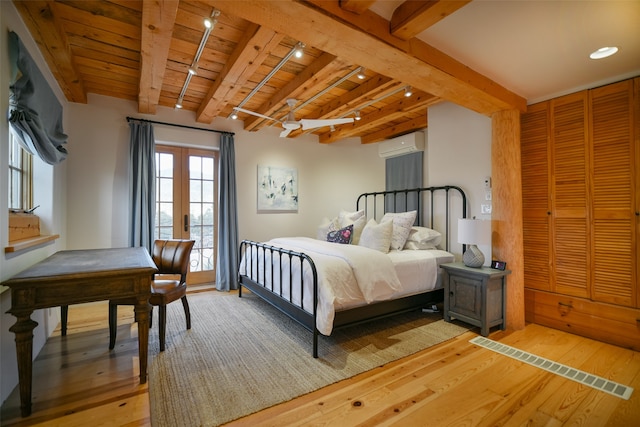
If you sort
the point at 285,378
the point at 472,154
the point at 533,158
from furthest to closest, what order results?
the point at 472,154, the point at 533,158, the point at 285,378

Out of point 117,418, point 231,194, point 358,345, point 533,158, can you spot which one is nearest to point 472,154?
point 533,158

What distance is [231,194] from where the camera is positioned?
4.52 metres

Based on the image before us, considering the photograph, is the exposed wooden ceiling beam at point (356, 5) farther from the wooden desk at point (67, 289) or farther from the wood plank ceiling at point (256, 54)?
the wooden desk at point (67, 289)

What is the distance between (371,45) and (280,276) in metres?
2.21

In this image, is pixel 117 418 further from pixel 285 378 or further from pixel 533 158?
pixel 533 158

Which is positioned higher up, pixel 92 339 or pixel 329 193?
pixel 329 193

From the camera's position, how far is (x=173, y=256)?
2.99 m

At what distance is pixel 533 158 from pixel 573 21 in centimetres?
151

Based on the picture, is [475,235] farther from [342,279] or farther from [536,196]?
[342,279]

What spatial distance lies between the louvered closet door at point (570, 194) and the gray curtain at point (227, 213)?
4.07 m

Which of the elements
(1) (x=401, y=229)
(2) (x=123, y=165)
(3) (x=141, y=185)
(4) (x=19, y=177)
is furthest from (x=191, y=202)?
(1) (x=401, y=229)

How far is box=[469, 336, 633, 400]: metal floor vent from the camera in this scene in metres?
1.97

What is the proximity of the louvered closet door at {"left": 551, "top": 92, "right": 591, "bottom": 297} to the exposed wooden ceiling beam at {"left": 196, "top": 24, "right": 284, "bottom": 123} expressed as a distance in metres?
2.88

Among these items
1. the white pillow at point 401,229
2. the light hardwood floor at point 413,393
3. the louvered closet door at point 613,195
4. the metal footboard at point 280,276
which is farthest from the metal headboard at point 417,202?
the metal footboard at point 280,276
